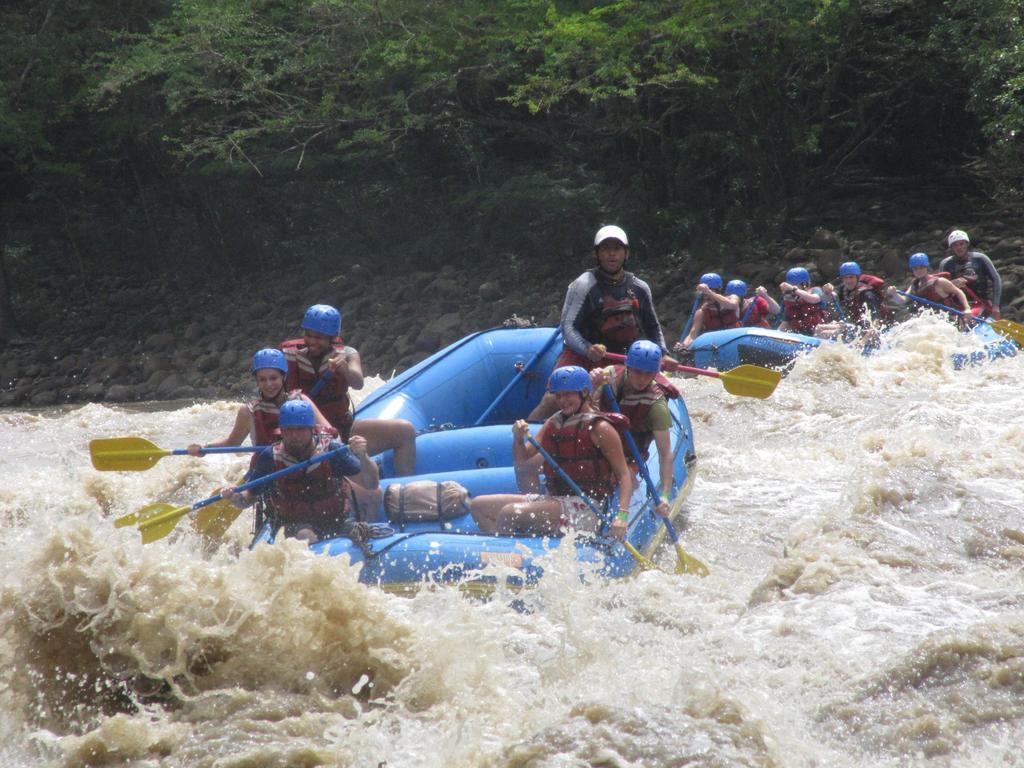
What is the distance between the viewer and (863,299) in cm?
1171

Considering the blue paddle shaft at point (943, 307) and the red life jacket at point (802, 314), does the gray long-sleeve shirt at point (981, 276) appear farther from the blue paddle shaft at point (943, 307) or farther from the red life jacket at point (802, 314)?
the red life jacket at point (802, 314)

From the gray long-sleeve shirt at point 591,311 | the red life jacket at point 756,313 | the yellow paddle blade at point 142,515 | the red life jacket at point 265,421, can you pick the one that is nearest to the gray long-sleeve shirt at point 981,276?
the red life jacket at point 756,313

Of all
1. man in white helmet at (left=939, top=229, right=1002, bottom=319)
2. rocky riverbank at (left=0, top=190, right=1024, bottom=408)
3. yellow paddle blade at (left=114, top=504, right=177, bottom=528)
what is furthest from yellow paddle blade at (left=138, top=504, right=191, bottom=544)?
rocky riverbank at (left=0, top=190, right=1024, bottom=408)

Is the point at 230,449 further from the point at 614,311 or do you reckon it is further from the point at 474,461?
the point at 614,311

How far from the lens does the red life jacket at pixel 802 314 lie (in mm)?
11672

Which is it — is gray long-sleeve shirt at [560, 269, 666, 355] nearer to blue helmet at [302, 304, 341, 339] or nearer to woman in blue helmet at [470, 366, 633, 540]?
woman in blue helmet at [470, 366, 633, 540]

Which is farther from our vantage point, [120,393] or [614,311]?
[120,393]

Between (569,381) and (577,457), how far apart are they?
0.36m

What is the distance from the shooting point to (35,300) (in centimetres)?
2023

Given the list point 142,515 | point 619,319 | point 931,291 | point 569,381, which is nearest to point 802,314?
point 931,291

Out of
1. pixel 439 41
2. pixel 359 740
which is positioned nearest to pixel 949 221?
pixel 439 41

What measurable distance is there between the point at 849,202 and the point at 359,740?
1449 cm

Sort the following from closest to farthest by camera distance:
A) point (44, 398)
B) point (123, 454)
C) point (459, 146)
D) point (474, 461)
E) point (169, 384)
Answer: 1. point (123, 454)
2. point (474, 461)
3. point (169, 384)
4. point (44, 398)
5. point (459, 146)

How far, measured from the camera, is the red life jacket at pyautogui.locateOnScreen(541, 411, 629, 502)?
214 inches
